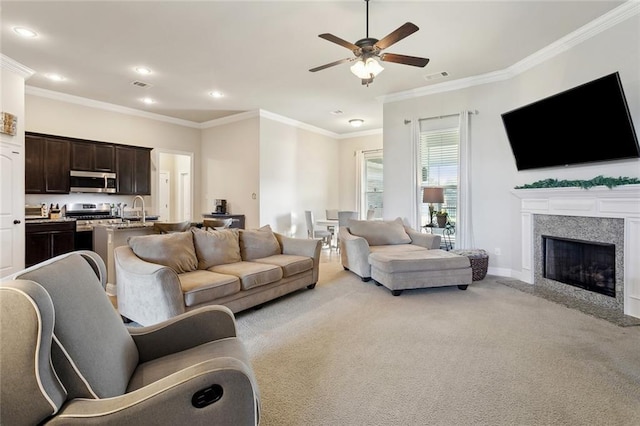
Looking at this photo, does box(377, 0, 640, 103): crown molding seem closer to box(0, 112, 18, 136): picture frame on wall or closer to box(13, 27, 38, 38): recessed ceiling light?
box(13, 27, 38, 38): recessed ceiling light

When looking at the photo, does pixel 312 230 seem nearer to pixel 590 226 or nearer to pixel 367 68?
pixel 367 68

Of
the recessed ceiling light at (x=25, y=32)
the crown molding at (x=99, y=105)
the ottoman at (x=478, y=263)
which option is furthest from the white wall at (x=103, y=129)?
the ottoman at (x=478, y=263)

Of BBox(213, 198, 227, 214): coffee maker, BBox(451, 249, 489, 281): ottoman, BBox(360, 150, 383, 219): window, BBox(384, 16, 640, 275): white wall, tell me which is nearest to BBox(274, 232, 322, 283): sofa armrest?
BBox(451, 249, 489, 281): ottoman

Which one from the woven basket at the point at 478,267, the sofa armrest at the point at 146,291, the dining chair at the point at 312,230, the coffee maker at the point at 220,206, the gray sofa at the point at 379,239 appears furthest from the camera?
the dining chair at the point at 312,230

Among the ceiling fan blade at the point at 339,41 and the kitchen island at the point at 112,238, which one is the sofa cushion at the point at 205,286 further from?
the ceiling fan blade at the point at 339,41

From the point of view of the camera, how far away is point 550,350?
2.49 metres

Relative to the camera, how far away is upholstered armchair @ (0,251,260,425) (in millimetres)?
820

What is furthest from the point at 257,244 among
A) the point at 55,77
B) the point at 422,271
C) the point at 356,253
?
the point at 55,77

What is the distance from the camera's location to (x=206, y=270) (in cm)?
341

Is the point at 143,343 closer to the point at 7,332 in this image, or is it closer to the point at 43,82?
the point at 7,332

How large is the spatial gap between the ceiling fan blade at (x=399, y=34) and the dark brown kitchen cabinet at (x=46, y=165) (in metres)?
5.51

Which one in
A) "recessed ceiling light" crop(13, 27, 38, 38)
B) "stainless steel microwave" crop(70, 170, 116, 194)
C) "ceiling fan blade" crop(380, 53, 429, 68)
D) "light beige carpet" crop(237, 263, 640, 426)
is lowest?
"light beige carpet" crop(237, 263, 640, 426)

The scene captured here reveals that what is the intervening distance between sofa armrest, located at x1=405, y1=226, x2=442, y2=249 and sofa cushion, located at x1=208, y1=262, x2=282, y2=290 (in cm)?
248

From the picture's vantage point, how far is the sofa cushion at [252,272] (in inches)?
128
